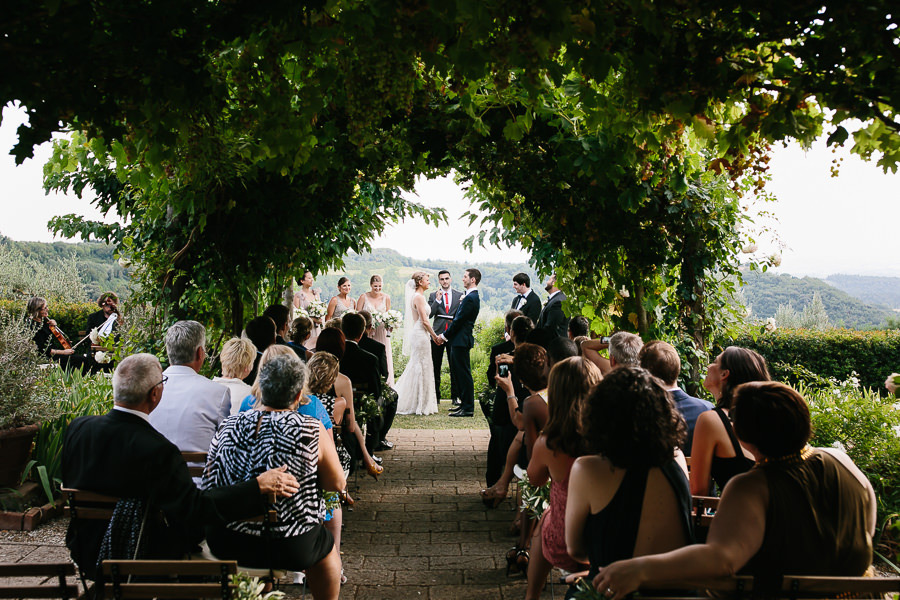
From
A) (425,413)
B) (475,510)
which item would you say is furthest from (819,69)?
(425,413)

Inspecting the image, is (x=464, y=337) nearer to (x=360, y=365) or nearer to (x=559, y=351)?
(x=360, y=365)

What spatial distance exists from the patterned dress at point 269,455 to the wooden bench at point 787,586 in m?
1.50

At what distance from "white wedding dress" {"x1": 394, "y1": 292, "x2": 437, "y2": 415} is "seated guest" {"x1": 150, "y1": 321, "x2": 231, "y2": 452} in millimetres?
6229

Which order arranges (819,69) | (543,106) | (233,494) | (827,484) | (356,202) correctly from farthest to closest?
(356,202)
(543,106)
(233,494)
(819,69)
(827,484)

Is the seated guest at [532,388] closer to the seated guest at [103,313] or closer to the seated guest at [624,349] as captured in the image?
the seated guest at [624,349]

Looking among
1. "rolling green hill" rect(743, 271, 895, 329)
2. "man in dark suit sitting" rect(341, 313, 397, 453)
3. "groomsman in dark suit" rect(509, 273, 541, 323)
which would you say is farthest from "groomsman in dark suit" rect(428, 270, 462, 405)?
"rolling green hill" rect(743, 271, 895, 329)

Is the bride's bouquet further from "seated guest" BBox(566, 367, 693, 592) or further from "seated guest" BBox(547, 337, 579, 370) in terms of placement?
"seated guest" BBox(566, 367, 693, 592)

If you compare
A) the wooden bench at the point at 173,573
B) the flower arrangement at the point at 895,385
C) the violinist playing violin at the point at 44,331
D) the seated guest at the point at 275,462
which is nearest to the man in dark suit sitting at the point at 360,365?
the seated guest at the point at 275,462

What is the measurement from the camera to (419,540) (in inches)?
182

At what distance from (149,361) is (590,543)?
1.94 meters

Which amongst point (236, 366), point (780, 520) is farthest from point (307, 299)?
point (780, 520)

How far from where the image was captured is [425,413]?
9.91m

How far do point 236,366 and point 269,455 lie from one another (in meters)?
1.44

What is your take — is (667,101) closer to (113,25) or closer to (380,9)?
(380,9)
